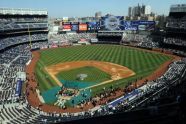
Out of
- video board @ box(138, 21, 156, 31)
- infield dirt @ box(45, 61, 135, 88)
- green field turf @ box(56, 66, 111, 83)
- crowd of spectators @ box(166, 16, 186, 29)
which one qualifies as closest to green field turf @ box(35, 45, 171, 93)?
infield dirt @ box(45, 61, 135, 88)

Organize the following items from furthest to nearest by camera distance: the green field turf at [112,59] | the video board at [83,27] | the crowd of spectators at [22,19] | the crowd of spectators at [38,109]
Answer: the video board at [83,27] < the crowd of spectators at [22,19] < the green field turf at [112,59] < the crowd of spectators at [38,109]

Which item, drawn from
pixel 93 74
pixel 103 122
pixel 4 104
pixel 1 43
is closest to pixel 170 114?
pixel 103 122

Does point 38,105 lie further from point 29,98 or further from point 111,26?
point 111,26

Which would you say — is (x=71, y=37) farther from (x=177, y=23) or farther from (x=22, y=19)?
(x=177, y=23)

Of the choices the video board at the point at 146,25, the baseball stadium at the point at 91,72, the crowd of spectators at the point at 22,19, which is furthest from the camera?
the video board at the point at 146,25

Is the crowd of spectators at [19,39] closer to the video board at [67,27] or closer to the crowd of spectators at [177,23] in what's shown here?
the video board at [67,27]

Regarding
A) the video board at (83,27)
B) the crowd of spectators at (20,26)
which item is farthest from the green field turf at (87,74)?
the video board at (83,27)

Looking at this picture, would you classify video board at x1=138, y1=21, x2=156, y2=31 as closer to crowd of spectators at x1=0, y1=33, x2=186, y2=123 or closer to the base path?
the base path
